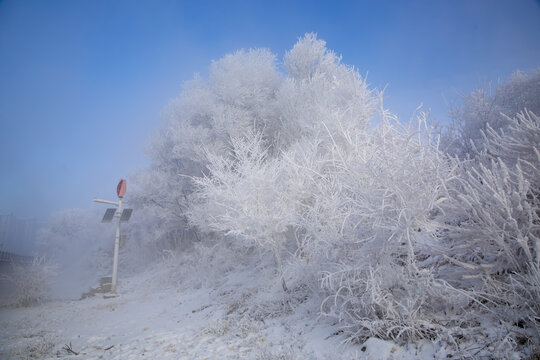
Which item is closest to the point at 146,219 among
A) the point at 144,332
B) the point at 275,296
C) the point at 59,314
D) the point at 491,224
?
the point at 59,314

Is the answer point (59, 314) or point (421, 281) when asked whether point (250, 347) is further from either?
point (59, 314)

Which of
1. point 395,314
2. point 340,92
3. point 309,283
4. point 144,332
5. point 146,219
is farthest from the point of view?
point 146,219

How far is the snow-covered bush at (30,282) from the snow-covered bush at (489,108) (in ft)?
54.6

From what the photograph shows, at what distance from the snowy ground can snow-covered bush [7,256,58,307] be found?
617 millimetres

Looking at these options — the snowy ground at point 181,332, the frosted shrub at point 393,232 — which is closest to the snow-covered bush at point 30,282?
the snowy ground at point 181,332

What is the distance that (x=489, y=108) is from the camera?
10.5 metres

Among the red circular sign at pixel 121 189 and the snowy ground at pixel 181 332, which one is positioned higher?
the red circular sign at pixel 121 189

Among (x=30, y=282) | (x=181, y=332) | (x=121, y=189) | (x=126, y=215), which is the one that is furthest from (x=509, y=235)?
(x=121, y=189)

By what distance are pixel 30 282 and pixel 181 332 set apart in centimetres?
894

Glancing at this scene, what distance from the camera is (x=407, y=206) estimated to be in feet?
10.7

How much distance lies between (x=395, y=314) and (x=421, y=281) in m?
0.59

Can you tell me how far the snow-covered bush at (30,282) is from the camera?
10570 millimetres

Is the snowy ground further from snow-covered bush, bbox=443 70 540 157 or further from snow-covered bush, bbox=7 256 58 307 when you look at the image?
snow-covered bush, bbox=443 70 540 157

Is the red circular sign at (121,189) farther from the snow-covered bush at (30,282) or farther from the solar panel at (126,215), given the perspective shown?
the snow-covered bush at (30,282)
